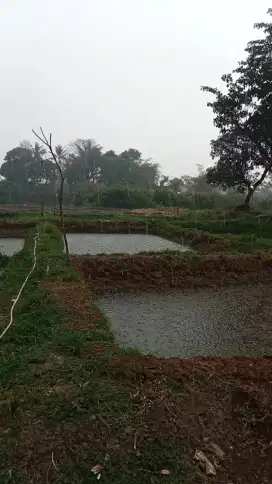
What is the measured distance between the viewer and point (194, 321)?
291 inches

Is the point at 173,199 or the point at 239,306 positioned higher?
the point at 173,199

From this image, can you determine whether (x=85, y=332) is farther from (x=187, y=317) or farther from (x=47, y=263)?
(x=47, y=263)

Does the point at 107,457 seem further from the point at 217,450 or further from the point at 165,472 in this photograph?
the point at 217,450

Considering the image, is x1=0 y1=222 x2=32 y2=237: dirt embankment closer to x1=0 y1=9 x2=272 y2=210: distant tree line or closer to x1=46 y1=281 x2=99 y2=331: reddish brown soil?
x1=0 y1=9 x2=272 y2=210: distant tree line

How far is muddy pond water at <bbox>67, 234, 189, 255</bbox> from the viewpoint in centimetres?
1447

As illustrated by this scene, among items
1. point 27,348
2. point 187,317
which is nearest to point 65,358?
point 27,348

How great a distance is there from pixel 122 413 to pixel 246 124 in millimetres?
19377

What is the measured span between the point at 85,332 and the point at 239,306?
400 cm

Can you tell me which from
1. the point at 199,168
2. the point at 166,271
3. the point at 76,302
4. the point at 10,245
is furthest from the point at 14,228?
the point at 199,168

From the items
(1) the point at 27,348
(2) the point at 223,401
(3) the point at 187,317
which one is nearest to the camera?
(2) the point at 223,401

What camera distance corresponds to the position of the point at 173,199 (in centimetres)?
3578

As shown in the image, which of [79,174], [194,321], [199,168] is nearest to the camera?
[194,321]

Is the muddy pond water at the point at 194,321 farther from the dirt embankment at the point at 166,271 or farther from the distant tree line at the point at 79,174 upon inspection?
the distant tree line at the point at 79,174

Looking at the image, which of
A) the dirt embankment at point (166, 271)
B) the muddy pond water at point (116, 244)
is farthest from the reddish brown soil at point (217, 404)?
the muddy pond water at point (116, 244)
